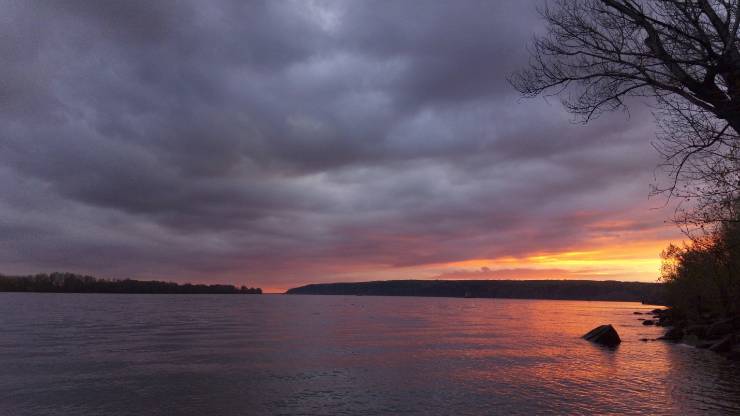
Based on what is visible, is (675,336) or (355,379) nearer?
(355,379)

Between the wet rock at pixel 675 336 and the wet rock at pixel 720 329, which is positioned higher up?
the wet rock at pixel 720 329

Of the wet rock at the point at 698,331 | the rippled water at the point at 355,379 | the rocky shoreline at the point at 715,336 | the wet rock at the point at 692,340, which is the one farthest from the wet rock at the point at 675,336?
the rippled water at the point at 355,379

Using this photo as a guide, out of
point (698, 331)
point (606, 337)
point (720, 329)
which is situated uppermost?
point (720, 329)

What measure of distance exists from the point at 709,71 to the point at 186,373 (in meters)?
26.0

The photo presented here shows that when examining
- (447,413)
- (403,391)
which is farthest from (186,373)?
(447,413)

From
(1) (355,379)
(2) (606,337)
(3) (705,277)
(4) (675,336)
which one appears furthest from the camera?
(3) (705,277)

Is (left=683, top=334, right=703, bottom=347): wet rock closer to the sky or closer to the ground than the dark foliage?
closer to the ground

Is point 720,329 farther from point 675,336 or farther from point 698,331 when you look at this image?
point 675,336

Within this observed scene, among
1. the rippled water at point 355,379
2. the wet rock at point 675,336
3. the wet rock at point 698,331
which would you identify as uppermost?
the wet rock at point 698,331

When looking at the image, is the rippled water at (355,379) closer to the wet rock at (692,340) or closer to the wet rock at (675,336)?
the wet rock at (692,340)

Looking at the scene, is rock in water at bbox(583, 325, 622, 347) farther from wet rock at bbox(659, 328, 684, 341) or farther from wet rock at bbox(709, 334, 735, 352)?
wet rock at bbox(709, 334, 735, 352)

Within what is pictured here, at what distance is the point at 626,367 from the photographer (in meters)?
28.8

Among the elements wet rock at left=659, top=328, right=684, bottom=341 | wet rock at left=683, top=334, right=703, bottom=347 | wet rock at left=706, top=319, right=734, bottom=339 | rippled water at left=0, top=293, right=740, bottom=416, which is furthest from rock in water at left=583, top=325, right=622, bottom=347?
wet rock at left=706, top=319, right=734, bottom=339

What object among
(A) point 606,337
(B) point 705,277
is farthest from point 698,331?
(B) point 705,277
